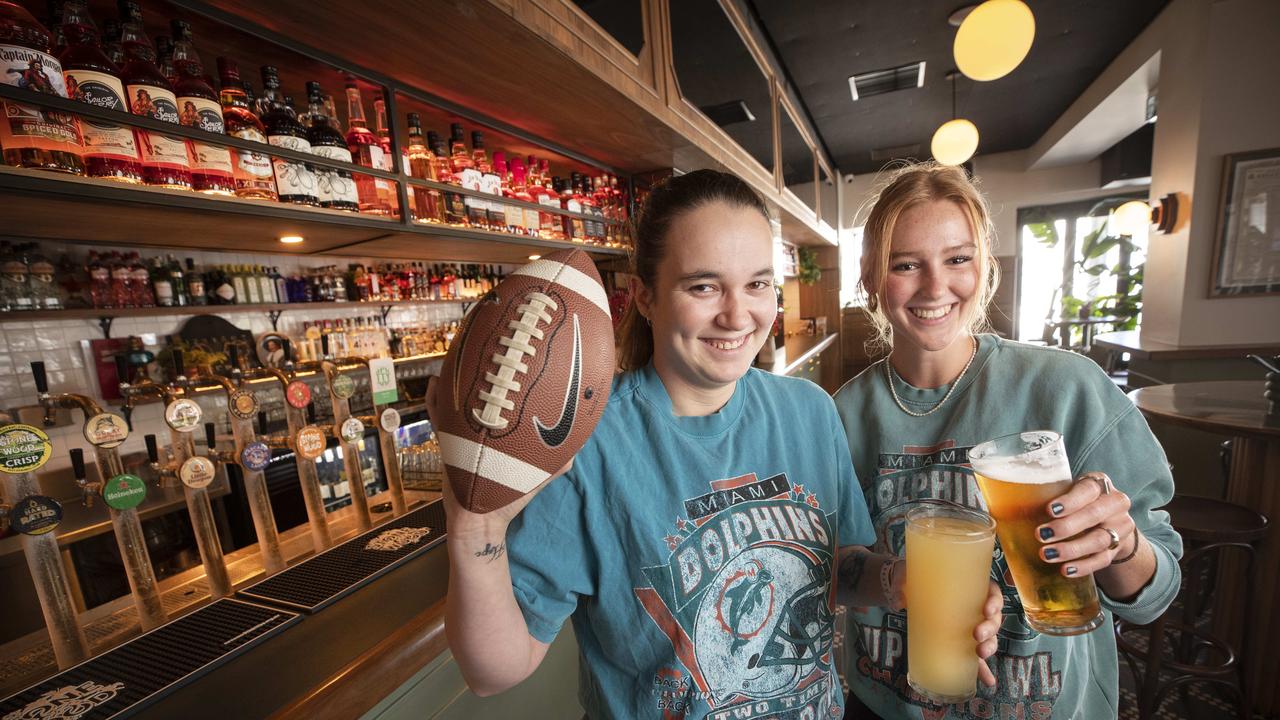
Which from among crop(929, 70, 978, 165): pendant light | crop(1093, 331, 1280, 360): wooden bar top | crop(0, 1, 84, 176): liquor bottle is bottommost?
crop(1093, 331, 1280, 360): wooden bar top

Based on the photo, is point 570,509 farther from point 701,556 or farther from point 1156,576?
point 1156,576

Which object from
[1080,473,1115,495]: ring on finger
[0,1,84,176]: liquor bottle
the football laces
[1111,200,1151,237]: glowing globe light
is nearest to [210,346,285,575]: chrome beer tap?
→ [0,1,84,176]: liquor bottle

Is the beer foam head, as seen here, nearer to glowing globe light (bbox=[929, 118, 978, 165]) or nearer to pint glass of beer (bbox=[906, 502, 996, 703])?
pint glass of beer (bbox=[906, 502, 996, 703])

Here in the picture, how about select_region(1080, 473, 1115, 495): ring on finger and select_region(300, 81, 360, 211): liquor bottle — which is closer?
select_region(1080, 473, 1115, 495): ring on finger

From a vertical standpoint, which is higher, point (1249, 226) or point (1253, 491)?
point (1249, 226)

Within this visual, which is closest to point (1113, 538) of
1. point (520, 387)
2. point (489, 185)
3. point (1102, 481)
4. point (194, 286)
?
point (1102, 481)

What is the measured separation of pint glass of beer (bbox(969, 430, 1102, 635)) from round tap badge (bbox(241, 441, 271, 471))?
173 cm

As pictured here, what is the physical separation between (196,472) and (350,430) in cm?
45

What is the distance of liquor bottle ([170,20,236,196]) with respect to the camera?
1.34m

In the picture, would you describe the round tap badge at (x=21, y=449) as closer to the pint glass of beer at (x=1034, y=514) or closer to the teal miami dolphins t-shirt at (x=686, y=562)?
the teal miami dolphins t-shirt at (x=686, y=562)

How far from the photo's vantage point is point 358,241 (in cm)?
214

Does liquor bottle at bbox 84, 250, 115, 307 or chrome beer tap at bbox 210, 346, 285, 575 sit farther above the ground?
liquor bottle at bbox 84, 250, 115, 307

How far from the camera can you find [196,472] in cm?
138

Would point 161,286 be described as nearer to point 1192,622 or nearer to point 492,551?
point 492,551
